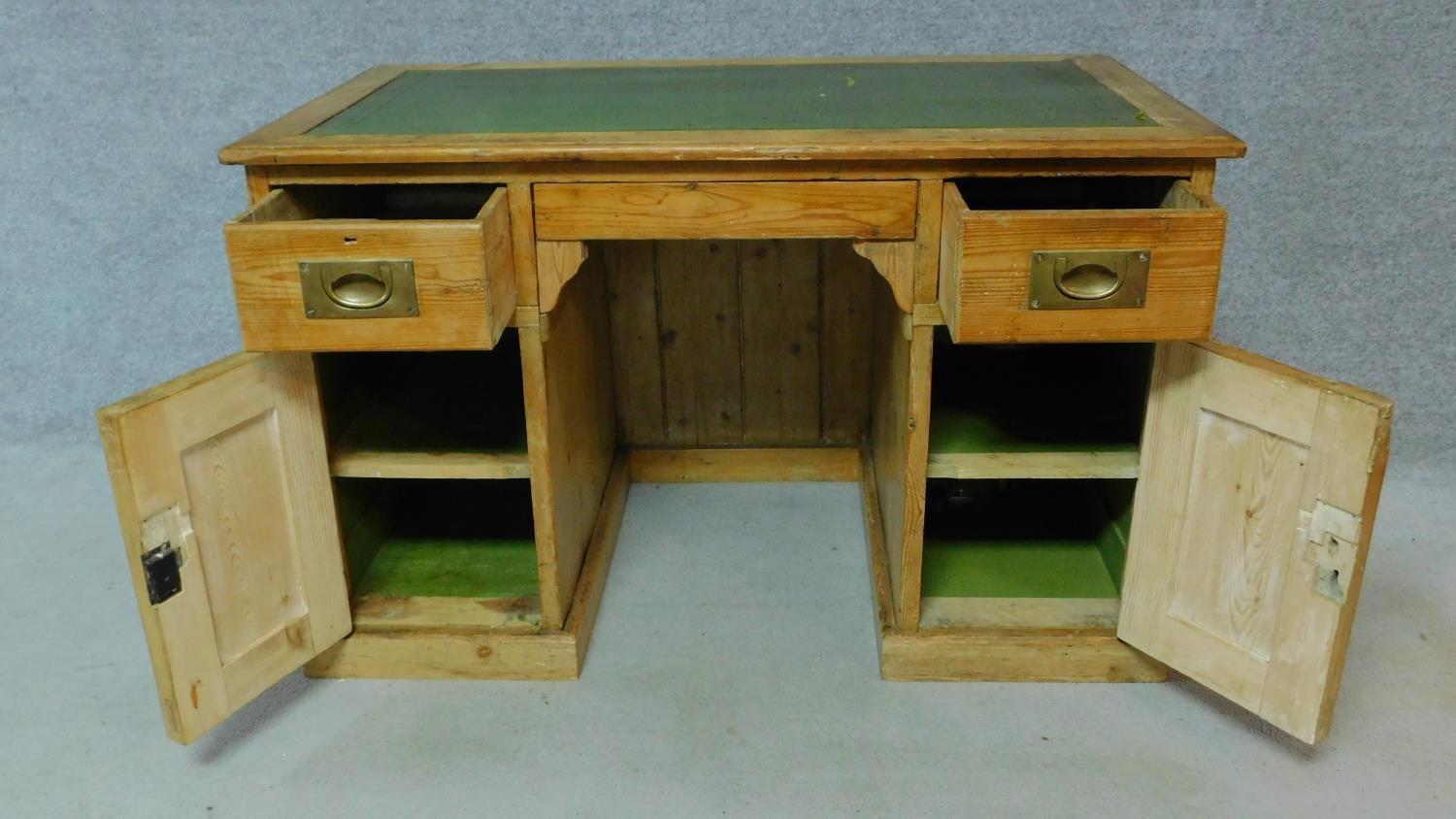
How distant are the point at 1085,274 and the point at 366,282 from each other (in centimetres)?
79

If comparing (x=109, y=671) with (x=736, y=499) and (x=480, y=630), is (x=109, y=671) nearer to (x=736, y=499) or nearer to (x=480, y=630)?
(x=480, y=630)

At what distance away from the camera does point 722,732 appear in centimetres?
158

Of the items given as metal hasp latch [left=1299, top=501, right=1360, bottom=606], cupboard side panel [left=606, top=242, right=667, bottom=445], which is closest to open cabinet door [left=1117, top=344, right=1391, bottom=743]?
metal hasp latch [left=1299, top=501, right=1360, bottom=606]

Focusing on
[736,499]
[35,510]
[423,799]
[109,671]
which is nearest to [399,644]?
[423,799]

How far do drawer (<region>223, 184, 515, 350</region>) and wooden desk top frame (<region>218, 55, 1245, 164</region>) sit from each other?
99mm

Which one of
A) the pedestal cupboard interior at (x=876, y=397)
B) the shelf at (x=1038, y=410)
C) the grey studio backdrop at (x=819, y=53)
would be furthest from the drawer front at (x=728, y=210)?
the grey studio backdrop at (x=819, y=53)

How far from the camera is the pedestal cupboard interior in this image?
136 cm

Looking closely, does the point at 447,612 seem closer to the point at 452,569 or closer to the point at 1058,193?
the point at 452,569

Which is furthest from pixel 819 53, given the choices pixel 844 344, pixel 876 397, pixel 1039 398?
pixel 1039 398

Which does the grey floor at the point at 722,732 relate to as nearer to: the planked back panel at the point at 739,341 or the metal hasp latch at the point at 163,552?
the metal hasp latch at the point at 163,552

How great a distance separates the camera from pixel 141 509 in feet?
4.43

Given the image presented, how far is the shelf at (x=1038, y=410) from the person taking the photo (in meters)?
1.60

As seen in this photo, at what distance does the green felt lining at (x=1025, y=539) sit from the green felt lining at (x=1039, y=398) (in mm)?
122

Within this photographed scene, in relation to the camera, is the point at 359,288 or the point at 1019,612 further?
the point at 1019,612
